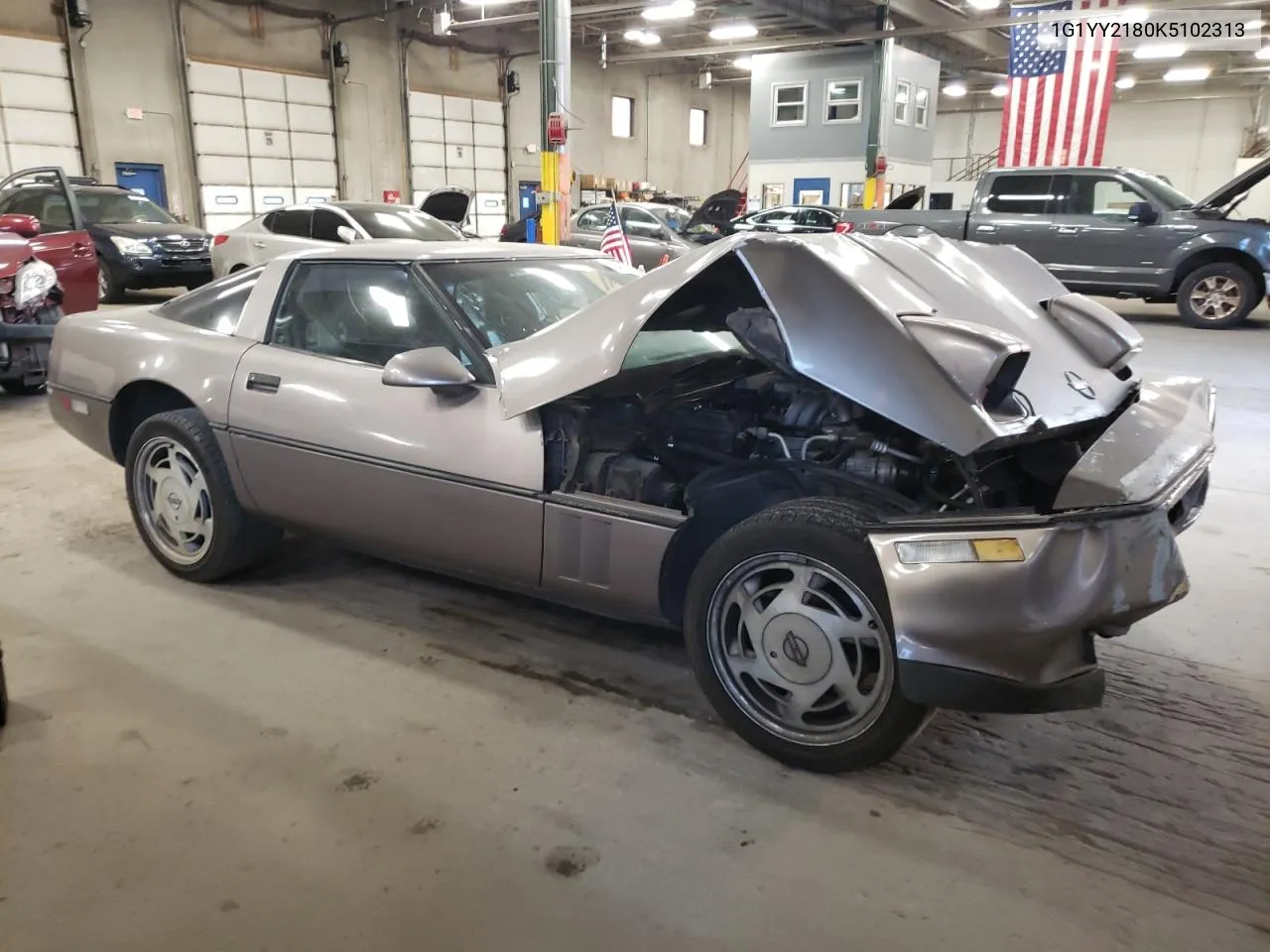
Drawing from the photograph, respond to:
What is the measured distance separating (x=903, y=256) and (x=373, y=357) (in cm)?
180

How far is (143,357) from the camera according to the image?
141 inches

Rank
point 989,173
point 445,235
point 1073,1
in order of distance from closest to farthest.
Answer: point 445,235 → point 989,173 → point 1073,1

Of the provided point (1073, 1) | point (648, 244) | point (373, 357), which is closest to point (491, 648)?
point (373, 357)

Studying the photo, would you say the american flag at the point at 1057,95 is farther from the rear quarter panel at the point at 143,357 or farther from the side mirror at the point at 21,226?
the rear quarter panel at the point at 143,357

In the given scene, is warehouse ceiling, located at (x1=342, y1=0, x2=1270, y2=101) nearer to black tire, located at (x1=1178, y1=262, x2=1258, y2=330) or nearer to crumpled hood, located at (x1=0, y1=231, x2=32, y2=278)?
black tire, located at (x1=1178, y1=262, x2=1258, y2=330)

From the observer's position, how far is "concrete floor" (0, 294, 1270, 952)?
188 centimetres

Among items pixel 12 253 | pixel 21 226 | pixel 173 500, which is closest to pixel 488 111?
pixel 21 226

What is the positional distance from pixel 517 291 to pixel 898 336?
1.62 meters

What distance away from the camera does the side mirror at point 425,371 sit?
268cm

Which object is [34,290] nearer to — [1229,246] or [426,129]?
[1229,246]

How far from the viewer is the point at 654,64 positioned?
29.1 metres

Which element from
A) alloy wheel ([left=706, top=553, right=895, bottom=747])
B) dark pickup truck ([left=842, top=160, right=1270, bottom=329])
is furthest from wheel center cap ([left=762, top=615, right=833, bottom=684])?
dark pickup truck ([left=842, top=160, right=1270, bottom=329])

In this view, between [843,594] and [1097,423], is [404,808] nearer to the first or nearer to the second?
[843,594]

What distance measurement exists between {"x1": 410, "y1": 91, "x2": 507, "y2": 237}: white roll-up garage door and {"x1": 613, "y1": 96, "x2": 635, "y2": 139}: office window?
5.53 m
